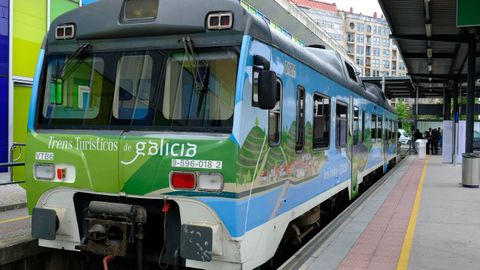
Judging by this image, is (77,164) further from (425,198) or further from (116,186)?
(425,198)

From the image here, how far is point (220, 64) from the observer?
4.42 meters

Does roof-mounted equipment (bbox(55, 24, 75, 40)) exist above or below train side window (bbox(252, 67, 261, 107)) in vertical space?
above

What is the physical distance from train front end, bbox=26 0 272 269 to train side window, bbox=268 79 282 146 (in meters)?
0.74

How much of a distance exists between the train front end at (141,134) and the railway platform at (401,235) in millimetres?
1532

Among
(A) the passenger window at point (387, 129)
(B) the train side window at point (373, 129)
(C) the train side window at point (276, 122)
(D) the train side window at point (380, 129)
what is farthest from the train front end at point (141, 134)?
(A) the passenger window at point (387, 129)

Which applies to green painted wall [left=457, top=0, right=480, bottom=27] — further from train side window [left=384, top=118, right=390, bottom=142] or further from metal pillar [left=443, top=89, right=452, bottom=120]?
metal pillar [left=443, top=89, right=452, bottom=120]

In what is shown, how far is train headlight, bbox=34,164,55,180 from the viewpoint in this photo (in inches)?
188

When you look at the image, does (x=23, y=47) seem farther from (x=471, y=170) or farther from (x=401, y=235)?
(x=471, y=170)

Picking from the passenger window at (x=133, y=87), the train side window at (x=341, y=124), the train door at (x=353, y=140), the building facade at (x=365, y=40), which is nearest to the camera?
the passenger window at (x=133, y=87)

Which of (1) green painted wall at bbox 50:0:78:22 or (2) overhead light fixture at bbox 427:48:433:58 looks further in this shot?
(2) overhead light fixture at bbox 427:48:433:58

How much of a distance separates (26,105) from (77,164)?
27.8 feet

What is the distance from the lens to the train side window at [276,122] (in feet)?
16.2

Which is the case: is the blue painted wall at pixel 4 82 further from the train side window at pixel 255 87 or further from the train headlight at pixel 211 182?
the train side window at pixel 255 87

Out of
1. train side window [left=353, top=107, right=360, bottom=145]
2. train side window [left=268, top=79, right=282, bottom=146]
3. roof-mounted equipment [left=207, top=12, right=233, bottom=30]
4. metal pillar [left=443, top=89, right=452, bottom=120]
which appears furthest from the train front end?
metal pillar [left=443, top=89, right=452, bottom=120]
